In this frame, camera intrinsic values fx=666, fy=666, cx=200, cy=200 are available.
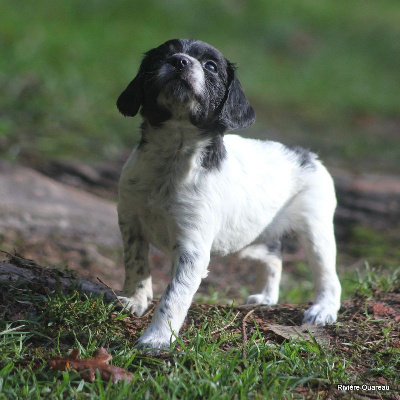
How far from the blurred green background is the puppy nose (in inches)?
182

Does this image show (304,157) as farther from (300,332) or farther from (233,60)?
(233,60)

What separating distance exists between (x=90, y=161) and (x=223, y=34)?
944 centimetres

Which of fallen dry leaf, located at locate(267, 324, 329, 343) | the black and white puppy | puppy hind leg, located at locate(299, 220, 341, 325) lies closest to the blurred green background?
the black and white puppy

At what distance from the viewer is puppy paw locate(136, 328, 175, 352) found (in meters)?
3.55

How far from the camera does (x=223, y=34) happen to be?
56.8ft

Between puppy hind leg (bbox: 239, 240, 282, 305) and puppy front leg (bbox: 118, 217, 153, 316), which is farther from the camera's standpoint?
puppy hind leg (bbox: 239, 240, 282, 305)

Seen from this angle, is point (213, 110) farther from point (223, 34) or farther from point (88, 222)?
point (223, 34)

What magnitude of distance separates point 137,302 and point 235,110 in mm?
1373

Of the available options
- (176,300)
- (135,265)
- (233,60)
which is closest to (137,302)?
(135,265)

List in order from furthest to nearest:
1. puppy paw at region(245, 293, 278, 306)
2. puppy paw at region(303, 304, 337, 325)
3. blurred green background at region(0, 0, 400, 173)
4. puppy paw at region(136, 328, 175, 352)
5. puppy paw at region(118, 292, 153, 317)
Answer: blurred green background at region(0, 0, 400, 173)
puppy paw at region(245, 293, 278, 306)
puppy paw at region(303, 304, 337, 325)
puppy paw at region(118, 292, 153, 317)
puppy paw at region(136, 328, 175, 352)

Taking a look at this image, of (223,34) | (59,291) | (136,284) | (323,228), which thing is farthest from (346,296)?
(223,34)

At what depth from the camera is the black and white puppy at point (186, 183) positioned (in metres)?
3.86

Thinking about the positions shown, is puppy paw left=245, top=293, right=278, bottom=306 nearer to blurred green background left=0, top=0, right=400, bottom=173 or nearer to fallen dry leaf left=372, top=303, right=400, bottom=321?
fallen dry leaf left=372, top=303, right=400, bottom=321

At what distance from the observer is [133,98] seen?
13.6 feet
